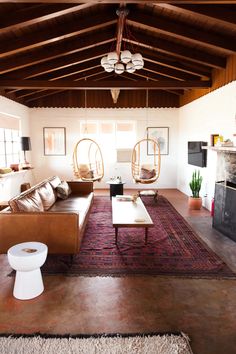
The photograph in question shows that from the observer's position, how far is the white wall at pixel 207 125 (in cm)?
472

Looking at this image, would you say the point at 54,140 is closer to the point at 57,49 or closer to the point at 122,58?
the point at 57,49

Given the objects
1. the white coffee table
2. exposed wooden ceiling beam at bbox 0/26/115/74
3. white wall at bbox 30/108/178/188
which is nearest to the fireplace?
the white coffee table

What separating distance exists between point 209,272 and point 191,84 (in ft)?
13.4

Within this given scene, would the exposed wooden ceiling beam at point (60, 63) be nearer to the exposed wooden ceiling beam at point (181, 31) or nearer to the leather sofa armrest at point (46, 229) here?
the exposed wooden ceiling beam at point (181, 31)

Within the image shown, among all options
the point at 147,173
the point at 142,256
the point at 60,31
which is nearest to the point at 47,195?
the point at 142,256

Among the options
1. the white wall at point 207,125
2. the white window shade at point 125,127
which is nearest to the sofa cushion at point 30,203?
the white wall at point 207,125

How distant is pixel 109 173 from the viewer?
27.5 feet

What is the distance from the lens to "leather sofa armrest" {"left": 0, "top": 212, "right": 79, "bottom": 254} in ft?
10.0

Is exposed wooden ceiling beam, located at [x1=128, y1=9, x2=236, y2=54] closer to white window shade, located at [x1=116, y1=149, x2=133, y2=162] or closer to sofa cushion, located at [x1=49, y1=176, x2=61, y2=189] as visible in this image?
sofa cushion, located at [x1=49, y1=176, x2=61, y2=189]

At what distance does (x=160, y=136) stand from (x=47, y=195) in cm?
490

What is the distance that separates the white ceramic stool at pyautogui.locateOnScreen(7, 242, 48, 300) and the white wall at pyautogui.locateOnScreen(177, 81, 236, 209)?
3.65 metres

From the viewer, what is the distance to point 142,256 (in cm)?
343

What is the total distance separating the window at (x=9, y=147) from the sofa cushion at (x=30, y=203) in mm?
2734

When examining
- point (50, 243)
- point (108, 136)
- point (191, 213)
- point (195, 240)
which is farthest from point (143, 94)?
point (50, 243)
